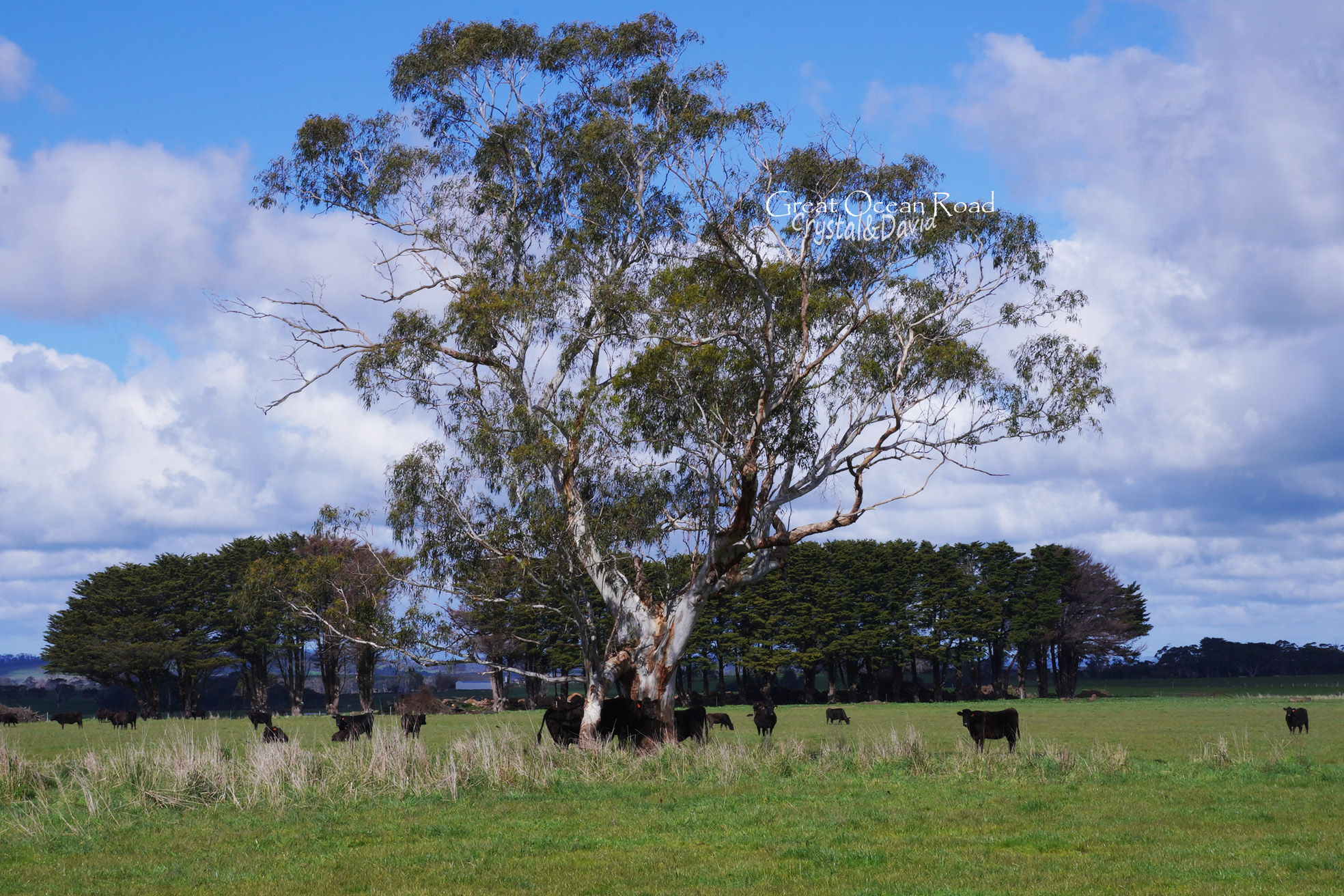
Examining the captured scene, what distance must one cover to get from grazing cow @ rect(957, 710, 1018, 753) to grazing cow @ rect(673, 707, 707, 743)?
20.4 ft

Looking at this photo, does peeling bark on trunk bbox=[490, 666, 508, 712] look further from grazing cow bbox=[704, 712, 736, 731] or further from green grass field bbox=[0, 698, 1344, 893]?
green grass field bbox=[0, 698, 1344, 893]

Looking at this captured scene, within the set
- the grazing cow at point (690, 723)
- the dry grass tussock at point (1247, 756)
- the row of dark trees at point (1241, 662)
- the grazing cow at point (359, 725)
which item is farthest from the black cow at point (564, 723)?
the row of dark trees at point (1241, 662)

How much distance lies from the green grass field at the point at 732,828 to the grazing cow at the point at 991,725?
676mm

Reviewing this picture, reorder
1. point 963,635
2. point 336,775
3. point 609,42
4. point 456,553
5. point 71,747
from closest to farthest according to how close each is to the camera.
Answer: point 336,775, point 71,747, point 456,553, point 609,42, point 963,635

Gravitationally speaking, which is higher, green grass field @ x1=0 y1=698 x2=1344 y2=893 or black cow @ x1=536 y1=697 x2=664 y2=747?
black cow @ x1=536 y1=697 x2=664 y2=747

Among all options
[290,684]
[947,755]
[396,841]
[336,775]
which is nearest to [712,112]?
[947,755]

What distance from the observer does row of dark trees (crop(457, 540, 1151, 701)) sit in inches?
2763

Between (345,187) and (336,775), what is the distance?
2325 cm

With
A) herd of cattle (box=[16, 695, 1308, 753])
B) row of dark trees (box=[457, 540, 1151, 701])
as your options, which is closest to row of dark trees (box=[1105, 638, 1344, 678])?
row of dark trees (box=[457, 540, 1151, 701])

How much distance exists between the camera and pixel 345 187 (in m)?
36.2

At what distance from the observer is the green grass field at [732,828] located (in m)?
11.1

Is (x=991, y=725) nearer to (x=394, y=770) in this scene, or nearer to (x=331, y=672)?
(x=394, y=770)

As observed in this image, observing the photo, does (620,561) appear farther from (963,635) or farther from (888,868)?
(963,635)

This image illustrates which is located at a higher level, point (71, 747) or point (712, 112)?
point (712, 112)
